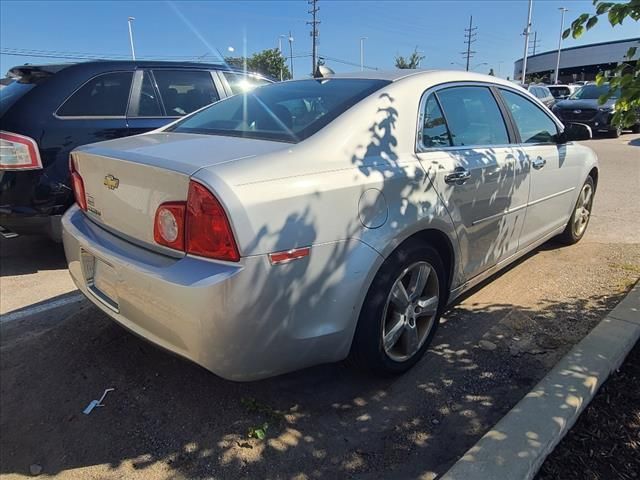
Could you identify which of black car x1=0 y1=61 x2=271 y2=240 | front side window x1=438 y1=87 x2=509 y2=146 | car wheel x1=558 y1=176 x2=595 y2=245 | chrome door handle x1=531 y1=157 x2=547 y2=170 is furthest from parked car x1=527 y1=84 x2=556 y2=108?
black car x1=0 y1=61 x2=271 y2=240

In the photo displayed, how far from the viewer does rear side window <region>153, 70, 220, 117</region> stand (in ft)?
16.4

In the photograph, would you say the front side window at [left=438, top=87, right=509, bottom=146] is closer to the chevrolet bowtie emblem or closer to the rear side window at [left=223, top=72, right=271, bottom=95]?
the chevrolet bowtie emblem

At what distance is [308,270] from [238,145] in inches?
28.6

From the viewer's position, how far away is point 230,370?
6.79 ft

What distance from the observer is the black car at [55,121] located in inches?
160

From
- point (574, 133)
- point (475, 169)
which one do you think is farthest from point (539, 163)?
point (475, 169)

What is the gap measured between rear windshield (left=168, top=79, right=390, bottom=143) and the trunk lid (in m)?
0.18

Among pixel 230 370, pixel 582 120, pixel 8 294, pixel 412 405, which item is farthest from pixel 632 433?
pixel 582 120

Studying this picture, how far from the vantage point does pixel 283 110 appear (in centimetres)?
284

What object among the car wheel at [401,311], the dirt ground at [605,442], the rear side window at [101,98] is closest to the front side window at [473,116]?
the car wheel at [401,311]

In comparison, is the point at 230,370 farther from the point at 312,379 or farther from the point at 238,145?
the point at 238,145

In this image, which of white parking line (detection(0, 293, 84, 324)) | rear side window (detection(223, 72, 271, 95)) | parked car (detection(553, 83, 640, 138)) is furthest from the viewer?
parked car (detection(553, 83, 640, 138))

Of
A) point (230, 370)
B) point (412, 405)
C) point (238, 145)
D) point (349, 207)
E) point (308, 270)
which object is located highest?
point (238, 145)

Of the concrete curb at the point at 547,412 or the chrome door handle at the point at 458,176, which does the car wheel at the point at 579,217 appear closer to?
the concrete curb at the point at 547,412
